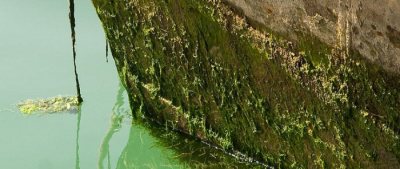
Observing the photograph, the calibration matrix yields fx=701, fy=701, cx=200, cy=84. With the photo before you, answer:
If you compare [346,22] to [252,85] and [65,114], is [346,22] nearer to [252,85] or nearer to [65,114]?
[252,85]


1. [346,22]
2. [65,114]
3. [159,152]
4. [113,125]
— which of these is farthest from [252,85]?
[65,114]

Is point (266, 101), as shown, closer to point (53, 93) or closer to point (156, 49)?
point (156, 49)

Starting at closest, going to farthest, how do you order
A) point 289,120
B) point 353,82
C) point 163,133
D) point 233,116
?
point 353,82 < point 289,120 < point 233,116 < point 163,133

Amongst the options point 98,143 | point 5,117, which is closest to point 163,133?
point 98,143

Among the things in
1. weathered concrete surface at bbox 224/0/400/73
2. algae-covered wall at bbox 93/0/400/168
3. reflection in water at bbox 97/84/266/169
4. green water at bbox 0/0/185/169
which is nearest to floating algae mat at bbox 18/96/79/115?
green water at bbox 0/0/185/169

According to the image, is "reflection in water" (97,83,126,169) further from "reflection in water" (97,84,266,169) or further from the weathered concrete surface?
the weathered concrete surface

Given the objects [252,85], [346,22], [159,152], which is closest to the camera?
[346,22]

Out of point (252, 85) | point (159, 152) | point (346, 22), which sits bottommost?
point (159, 152)
